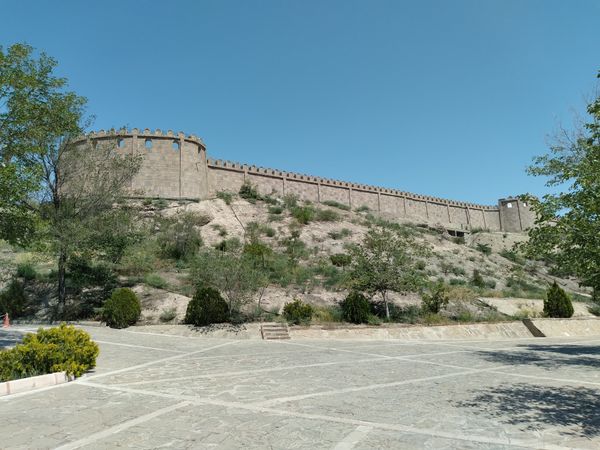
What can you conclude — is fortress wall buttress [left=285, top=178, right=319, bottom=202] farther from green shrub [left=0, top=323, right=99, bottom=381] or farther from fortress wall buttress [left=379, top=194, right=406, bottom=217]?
green shrub [left=0, top=323, right=99, bottom=381]

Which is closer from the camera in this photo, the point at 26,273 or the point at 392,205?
the point at 26,273

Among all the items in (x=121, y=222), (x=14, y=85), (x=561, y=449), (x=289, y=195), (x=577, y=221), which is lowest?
(x=561, y=449)

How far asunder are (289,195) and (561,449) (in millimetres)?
40018

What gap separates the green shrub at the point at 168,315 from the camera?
18.3 m

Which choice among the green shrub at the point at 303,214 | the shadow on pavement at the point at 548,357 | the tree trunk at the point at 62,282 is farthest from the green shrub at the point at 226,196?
the shadow on pavement at the point at 548,357

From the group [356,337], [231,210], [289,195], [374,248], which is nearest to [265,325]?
[356,337]

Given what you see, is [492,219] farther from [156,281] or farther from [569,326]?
[156,281]

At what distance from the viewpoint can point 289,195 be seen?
44000 millimetres

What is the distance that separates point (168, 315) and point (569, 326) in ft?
68.4

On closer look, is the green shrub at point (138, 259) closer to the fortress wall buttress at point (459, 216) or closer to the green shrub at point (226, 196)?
the green shrub at point (226, 196)

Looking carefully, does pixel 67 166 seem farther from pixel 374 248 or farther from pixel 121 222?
pixel 374 248

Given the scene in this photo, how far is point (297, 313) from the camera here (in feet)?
60.4

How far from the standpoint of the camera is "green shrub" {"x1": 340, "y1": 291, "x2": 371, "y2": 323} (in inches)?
749

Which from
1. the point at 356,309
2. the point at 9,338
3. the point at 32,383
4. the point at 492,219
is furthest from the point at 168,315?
the point at 492,219
